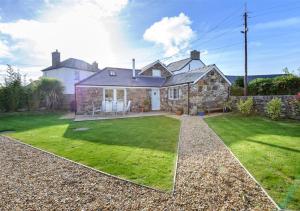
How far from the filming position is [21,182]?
13.9 ft

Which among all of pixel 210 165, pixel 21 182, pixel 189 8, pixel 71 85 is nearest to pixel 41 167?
pixel 21 182

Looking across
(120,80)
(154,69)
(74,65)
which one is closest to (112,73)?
(120,80)

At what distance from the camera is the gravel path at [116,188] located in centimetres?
328

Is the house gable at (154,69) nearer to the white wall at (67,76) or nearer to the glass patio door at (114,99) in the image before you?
the glass patio door at (114,99)

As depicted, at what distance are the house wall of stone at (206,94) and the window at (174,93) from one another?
1.36ft

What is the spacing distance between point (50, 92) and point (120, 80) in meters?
7.20

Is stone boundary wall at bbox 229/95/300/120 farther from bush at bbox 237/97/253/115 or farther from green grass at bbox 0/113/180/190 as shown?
green grass at bbox 0/113/180/190

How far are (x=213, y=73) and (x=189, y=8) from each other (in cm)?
566

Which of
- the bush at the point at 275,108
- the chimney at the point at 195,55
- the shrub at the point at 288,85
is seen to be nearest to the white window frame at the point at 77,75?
the chimney at the point at 195,55

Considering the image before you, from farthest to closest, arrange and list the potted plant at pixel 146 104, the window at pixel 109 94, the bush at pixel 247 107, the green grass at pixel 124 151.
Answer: the potted plant at pixel 146 104, the window at pixel 109 94, the bush at pixel 247 107, the green grass at pixel 124 151

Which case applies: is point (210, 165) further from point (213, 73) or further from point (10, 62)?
point (10, 62)

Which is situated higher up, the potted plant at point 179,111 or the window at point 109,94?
the window at point 109,94

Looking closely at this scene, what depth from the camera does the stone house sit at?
1641 centimetres

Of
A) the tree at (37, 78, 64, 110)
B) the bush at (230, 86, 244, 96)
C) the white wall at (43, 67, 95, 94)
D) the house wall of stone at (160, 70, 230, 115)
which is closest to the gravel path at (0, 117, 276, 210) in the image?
the house wall of stone at (160, 70, 230, 115)
